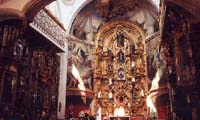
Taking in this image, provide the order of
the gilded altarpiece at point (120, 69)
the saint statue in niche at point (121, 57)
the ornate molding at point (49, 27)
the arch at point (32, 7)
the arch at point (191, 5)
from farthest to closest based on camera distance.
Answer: the saint statue in niche at point (121, 57) < the gilded altarpiece at point (120, 69) < the ornate molding at point (49, 27) < the arch at point (32, 7) < the arch at point (191, 5)

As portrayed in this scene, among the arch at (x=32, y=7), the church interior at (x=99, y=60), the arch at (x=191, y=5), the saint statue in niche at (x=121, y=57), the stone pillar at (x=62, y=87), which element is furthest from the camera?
the saint statue in niche at (x=121, y=57)

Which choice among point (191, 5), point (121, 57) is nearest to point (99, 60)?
point (121, 57)

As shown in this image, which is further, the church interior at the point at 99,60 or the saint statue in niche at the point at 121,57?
the saint statue in niche at the point at 121,57

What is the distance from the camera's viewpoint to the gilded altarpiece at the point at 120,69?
21984 mm

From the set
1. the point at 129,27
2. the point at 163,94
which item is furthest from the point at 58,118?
the point at 129,27

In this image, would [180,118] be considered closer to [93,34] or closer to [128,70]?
[128,70]

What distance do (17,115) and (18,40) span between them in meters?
4.03

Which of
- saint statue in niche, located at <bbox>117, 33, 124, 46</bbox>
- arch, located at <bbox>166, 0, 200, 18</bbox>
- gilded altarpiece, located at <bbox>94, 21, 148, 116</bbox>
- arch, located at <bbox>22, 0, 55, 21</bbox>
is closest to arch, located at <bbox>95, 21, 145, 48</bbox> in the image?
gilded altarpiece, located at <bbox>94, 21, 148, 116</bbox>

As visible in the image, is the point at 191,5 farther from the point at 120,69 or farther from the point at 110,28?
the point at 110,28

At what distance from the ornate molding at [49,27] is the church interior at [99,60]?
62 millimetres

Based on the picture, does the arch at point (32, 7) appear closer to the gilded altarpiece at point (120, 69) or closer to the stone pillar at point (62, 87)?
the stone pillar at point (62, 87)

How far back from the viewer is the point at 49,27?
1527 cm

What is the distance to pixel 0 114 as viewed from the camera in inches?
403

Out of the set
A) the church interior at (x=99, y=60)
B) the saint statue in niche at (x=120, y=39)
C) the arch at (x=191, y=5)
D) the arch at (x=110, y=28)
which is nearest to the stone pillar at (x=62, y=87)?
the church interior at (x=99, y=60)
